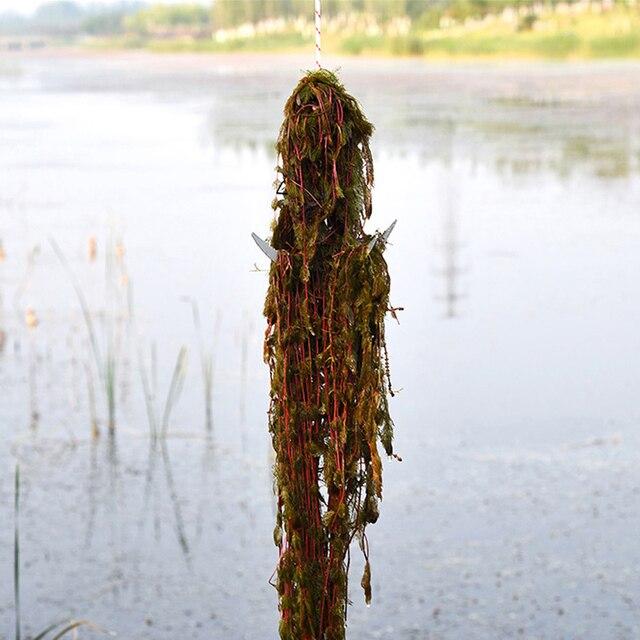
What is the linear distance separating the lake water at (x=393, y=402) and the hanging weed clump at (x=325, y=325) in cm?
47

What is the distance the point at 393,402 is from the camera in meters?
6.18

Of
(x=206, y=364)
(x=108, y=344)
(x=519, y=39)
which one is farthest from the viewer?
(x=519, y=39)

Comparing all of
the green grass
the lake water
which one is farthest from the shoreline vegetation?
the lake water

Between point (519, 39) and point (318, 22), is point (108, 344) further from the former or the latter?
point (519, 39)

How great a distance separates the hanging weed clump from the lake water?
18.3 inches

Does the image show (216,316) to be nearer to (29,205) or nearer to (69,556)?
(69,556)

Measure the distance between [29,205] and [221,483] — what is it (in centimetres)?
585

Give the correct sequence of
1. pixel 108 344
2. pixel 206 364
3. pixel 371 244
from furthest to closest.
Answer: pixel 108 344 < pixel 206 364 < pixel 371 244

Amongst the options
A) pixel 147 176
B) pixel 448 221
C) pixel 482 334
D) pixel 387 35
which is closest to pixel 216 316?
pixel 482 334

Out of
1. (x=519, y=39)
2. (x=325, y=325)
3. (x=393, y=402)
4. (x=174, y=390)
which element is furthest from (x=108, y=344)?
(x=519, y=39)

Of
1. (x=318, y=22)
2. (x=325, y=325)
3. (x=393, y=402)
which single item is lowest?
(x=393, y=402)

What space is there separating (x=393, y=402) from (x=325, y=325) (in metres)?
3.60

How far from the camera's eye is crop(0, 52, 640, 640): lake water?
4438 millimetres

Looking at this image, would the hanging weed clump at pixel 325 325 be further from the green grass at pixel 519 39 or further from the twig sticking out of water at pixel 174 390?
the green grass at pixel 519 39
